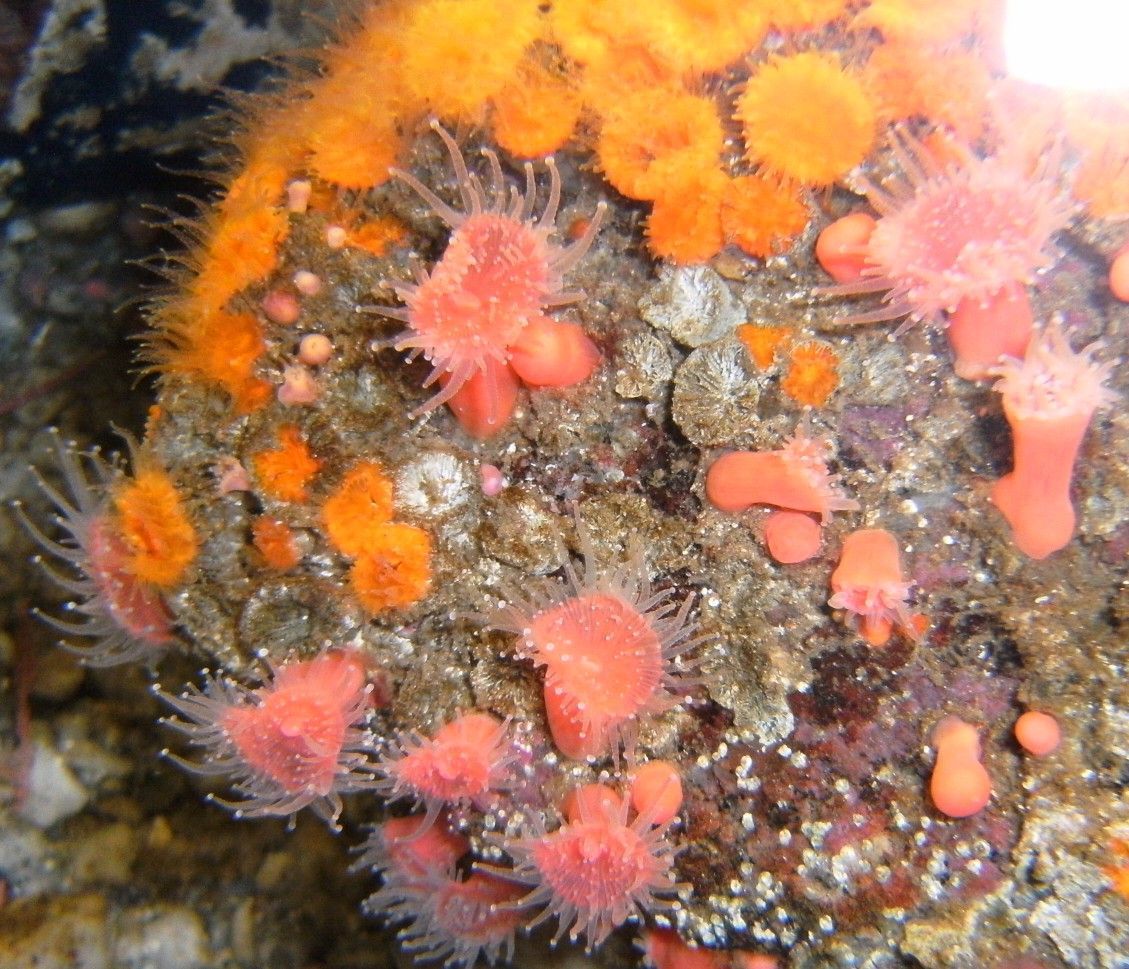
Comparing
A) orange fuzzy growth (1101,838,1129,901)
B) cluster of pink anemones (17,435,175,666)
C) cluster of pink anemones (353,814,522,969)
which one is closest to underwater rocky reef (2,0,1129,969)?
orange fuzzy growth (1101,838,1129,901)

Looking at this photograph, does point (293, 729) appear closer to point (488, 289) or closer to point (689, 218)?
point (488, 289)

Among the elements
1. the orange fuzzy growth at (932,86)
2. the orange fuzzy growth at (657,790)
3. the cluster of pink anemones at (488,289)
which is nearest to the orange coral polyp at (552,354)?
the cluster of pink anemones at (488,289)

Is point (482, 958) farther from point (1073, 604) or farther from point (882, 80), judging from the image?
point (882, 80)

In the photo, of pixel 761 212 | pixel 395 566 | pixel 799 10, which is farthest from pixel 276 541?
pixel 799 10

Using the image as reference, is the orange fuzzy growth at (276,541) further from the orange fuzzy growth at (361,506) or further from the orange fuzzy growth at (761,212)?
the orange fuzzy growth at (761,212)

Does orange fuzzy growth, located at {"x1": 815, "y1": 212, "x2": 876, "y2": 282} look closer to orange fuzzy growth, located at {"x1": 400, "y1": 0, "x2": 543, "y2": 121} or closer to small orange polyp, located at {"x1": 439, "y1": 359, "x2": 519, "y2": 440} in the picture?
small orange polyp, located at {"x1": 439, "y1": 359, "x2": 519, "y2": 440}

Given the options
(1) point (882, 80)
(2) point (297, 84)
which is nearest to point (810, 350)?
(1) point (882, 80)
